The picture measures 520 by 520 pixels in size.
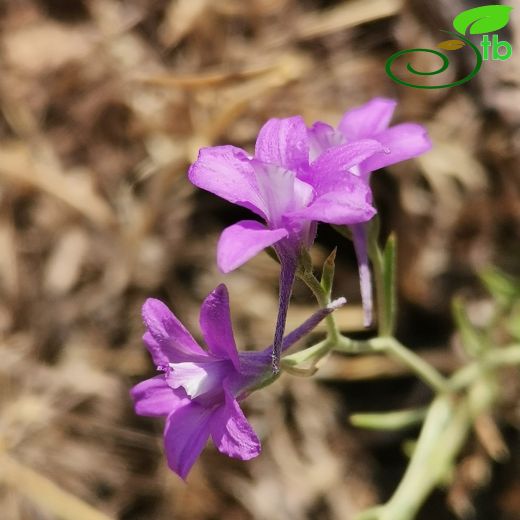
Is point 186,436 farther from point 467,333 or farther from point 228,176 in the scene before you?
point 467,333

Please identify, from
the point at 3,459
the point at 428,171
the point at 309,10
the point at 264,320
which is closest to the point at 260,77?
the point at 309,10

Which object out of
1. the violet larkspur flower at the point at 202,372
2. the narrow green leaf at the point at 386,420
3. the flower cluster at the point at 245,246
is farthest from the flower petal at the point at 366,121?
the narrow green leaf at the point at 386,420

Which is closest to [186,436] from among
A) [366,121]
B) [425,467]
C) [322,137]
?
[322,137]

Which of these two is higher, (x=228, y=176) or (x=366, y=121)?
(x=228, y=176)

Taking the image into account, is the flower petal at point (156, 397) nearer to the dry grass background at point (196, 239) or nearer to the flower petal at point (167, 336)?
the flower petal at point (167, 336)

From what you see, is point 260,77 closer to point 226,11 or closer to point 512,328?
point 226,11

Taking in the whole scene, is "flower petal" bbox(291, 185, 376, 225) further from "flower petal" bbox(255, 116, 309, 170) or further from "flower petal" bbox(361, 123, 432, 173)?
"flower petal" bbox(361, 123, 432, 173)

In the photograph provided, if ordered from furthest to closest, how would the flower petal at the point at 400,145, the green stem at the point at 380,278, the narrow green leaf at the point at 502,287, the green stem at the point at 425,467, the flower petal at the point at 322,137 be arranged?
the narrow green leaf at the point at 502,287 < the green stem at the point at 425,467 < the green stem at the point at 380,278 < the flower petal at the point at 322,137 < the flower petal at the point at 400,145
